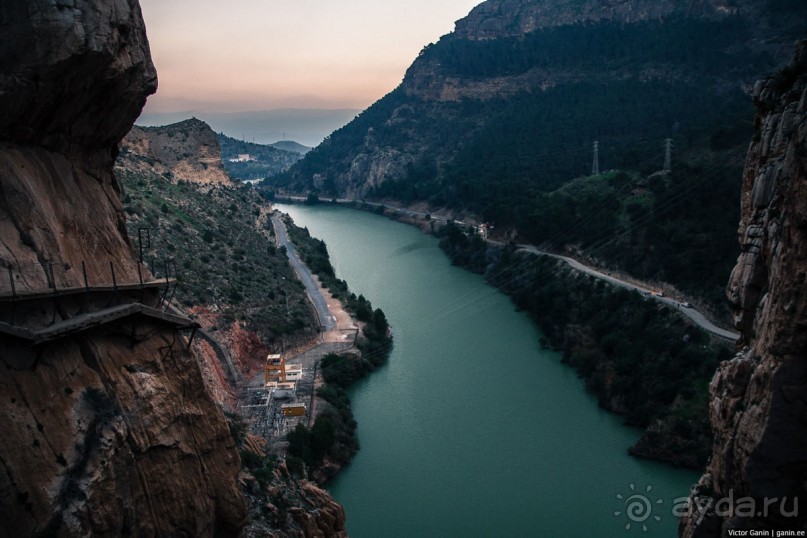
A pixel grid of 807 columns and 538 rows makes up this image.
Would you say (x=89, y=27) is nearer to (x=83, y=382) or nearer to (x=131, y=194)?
(x=83, y=382)

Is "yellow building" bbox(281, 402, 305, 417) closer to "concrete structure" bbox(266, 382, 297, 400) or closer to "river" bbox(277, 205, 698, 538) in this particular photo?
"concrete structure" bbox(266, 382, 297, 400)

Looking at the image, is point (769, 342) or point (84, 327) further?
A: point (769, 342)

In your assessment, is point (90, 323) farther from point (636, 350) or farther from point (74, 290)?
point (636, 350)

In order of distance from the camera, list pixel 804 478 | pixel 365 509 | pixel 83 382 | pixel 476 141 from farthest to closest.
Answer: pixel 476 141 < pixel 365 509 < pixel 804 478 < pixel 83 382

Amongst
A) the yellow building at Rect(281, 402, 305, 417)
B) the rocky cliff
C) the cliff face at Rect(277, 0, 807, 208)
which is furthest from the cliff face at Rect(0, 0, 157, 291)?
the cliff face at Rect(277, 0, 807, 208)

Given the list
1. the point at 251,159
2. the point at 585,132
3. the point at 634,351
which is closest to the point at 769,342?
the point at 634,351

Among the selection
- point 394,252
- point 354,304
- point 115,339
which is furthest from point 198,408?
point 394,252
